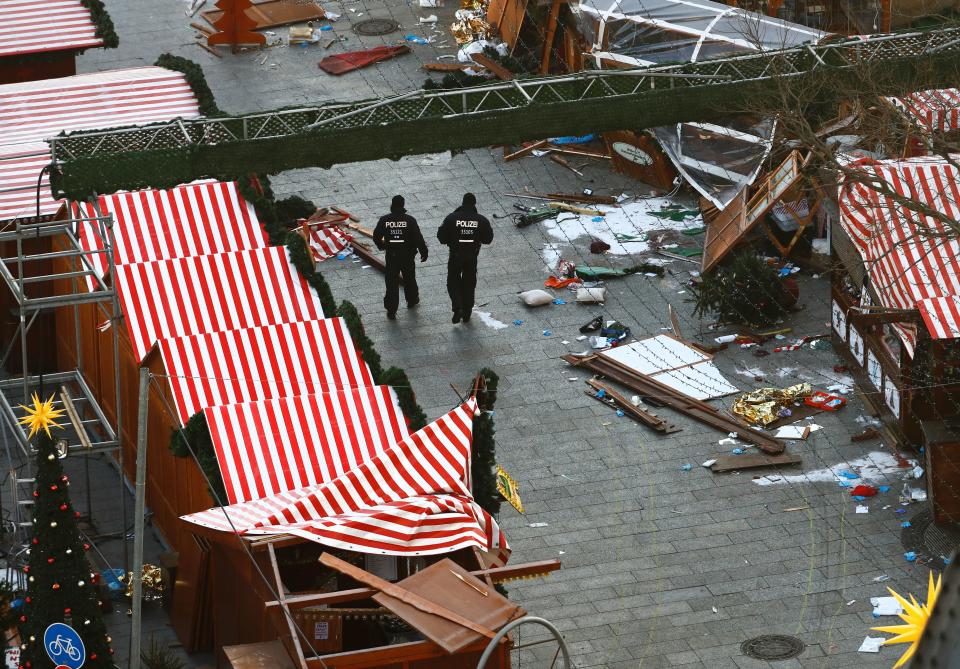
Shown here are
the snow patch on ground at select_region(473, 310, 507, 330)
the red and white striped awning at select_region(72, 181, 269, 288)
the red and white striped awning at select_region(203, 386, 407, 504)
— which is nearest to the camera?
the red and white striped awning at select_region(203, 386, 407, 504)

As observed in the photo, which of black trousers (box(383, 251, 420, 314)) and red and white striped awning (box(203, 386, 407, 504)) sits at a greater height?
red and white striped awning (box(203, 386, 407, 504))

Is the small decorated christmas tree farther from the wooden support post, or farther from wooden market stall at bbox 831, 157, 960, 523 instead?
wooden market stall at bbox 831, 157, 960, 523

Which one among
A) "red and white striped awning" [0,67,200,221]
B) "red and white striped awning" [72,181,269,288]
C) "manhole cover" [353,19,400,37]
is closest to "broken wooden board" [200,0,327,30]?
"manhole cover" [353,19,400,37]

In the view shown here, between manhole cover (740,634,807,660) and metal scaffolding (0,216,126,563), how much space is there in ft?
19.1

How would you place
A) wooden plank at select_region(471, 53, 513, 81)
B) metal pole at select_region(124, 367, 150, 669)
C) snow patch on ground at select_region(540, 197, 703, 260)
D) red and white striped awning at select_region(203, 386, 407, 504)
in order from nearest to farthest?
metal pole at select_region(124, 367, 150, 669)
red and white striped awning at select_region(203, 386, 407, 504)
snow patch on ground at select_region(540, 197, 703, 260)
wooden plank at select_region(471, 53, 513, 81)

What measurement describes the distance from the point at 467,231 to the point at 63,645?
28.1ft

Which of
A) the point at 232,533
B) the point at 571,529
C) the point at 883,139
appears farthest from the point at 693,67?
the point at 232,533

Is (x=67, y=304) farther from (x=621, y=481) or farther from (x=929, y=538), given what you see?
(x=929, y=538)

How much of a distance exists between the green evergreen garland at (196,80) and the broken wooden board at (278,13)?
20.7 ft

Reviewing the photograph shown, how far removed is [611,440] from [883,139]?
173 inches

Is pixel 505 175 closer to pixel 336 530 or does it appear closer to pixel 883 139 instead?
pixel 883 139

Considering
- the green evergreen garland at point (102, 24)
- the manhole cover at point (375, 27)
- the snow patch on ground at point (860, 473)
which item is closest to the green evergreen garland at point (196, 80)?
the green evergreen garland at point (102, 24)

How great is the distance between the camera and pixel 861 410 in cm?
1577

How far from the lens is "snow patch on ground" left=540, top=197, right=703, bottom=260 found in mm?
19859
